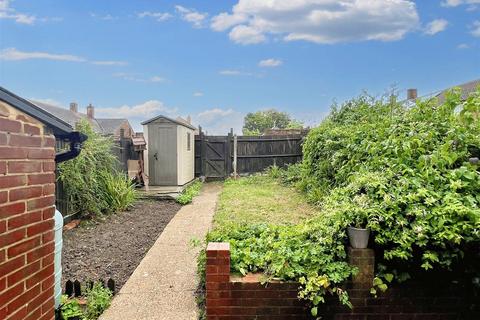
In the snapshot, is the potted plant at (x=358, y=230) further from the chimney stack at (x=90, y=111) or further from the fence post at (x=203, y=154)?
the chimney stack at (x=90, y=111)

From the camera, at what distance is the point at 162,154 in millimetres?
9688

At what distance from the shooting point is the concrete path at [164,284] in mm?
2842

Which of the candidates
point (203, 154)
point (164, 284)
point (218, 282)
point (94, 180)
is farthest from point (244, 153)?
point (218, 282)

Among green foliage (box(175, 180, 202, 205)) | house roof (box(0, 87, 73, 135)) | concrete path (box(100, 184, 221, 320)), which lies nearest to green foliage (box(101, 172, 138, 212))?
green foliage (box(175, 180, 202, 205))

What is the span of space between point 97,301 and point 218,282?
4.35ft

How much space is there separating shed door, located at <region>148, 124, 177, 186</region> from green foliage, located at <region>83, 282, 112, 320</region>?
21.5ft

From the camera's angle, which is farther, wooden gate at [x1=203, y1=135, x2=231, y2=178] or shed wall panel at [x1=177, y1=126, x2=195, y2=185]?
wooden gate at [x1=203, y1=135, x2=231, y2=178]

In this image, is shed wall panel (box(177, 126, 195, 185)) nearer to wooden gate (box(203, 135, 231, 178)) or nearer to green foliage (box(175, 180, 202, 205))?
green foliage (box(175, 180, 202, 205))

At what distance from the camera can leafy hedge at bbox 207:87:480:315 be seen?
2.27 meters

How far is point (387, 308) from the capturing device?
245cm

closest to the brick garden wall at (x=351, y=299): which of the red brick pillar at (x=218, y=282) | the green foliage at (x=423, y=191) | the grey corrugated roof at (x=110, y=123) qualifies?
the red brick pillar at (x=218, y=282)

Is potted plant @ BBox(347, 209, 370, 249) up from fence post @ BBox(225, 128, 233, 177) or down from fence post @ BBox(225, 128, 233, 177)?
down

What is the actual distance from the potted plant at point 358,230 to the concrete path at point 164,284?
4.86ft

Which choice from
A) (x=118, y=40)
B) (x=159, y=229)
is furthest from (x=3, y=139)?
(x=118, y=40)
